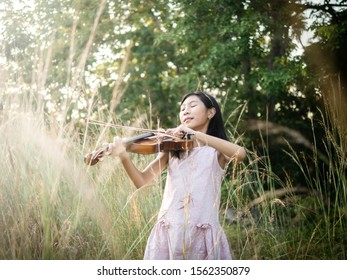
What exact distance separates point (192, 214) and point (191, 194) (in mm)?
89

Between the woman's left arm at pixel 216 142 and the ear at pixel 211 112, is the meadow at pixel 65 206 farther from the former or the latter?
the ear at pixel 211 112

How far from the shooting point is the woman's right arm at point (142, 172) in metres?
2.18

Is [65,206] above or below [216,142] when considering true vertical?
below

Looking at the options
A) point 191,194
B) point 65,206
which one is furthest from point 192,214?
point 65,206

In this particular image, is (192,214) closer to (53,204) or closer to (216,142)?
(216,142)

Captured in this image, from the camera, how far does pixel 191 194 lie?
2189mm

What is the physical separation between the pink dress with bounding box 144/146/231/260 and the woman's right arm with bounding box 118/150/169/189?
2.4 inches

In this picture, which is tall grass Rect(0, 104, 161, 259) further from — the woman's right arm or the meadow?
the woman's right arm

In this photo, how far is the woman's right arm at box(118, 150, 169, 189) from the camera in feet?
7.16

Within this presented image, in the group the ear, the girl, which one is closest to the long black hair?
the ear

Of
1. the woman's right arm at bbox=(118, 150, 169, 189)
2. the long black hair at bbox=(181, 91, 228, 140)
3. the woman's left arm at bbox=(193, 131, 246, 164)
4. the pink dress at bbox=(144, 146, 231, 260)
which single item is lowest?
the pink dress at bbox=(144, 146, 231, 260)

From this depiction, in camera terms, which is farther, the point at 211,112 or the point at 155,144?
the point at 211,112

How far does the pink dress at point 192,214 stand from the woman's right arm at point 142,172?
6 centimetres
